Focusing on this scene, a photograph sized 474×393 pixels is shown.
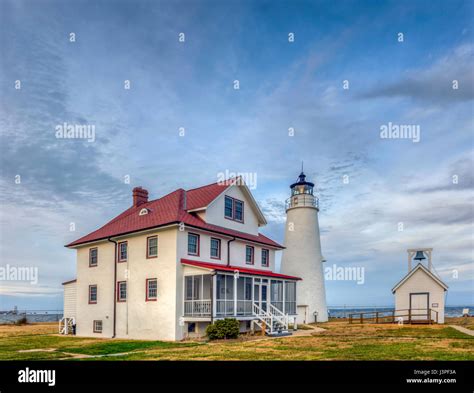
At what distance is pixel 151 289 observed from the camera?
78.9ft

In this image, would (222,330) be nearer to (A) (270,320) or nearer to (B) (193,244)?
(B) (193,244)

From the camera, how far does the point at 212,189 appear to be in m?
27.9

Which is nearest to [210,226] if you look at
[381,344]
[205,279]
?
[205,279]

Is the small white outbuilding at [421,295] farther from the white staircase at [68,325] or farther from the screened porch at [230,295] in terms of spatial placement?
the white staircase at [68,325]

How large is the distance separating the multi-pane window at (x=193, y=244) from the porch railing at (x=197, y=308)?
2.57m

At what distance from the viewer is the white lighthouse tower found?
3653cm

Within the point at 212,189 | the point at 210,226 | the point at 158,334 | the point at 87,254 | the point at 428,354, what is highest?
the point at 212,189

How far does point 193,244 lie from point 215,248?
201 cm

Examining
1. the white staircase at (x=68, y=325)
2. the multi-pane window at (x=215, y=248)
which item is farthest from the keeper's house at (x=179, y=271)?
the white staircase at (x=68, y=325)

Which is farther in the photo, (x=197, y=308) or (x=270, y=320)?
(x=270, y=320)

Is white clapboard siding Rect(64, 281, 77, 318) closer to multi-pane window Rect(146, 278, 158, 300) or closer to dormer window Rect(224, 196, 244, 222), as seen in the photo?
multi-pane window Rect(146, 278, 158, 300)

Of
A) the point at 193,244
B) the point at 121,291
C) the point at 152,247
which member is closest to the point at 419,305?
the point at 193,244
